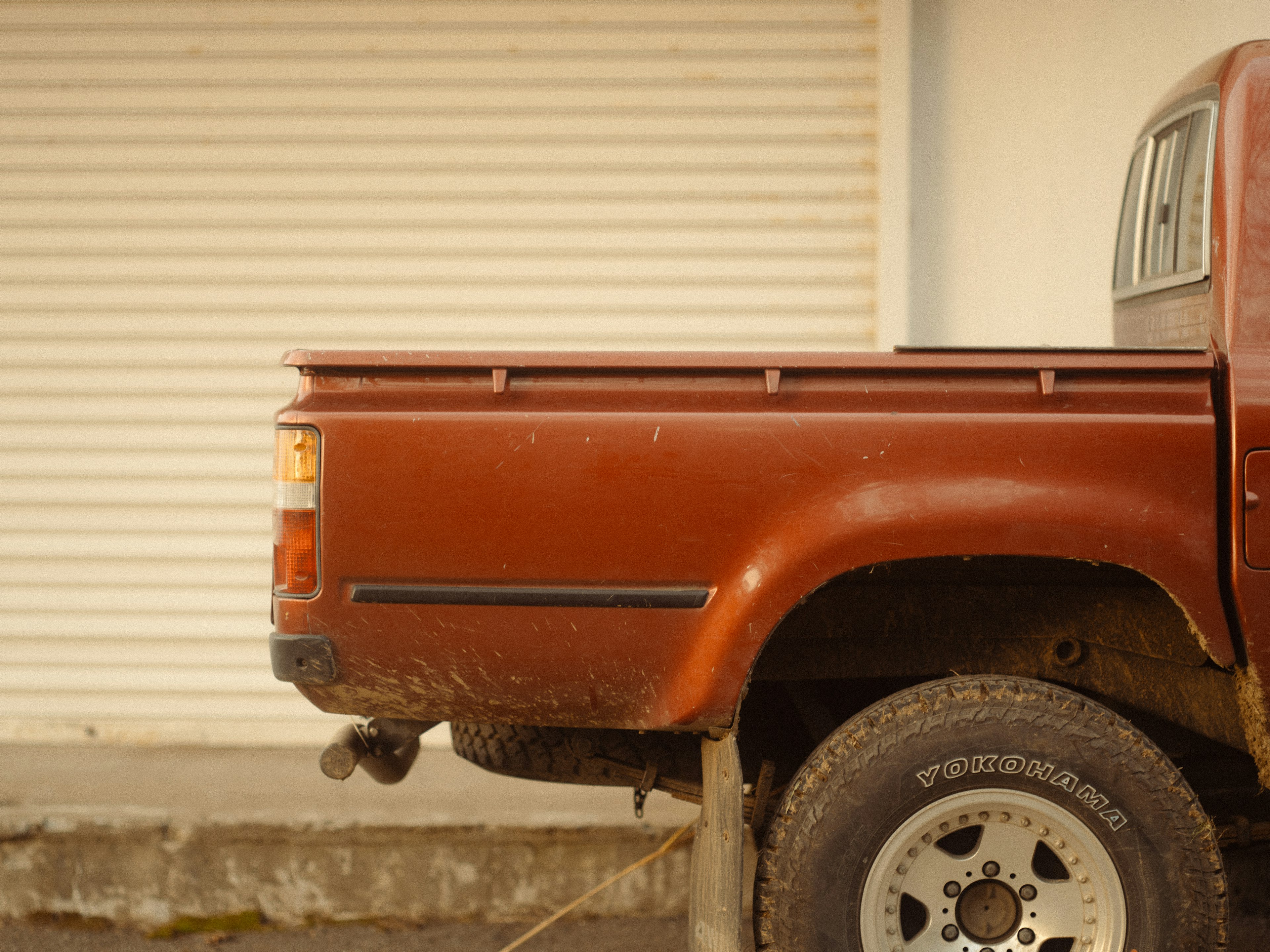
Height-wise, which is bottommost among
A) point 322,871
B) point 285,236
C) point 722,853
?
point 322,871

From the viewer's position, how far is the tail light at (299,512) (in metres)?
1.98

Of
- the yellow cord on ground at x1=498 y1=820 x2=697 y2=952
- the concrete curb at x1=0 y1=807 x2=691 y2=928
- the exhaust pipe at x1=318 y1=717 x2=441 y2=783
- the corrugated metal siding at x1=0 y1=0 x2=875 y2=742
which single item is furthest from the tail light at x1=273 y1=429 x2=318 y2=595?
the corrugated metal siding at x1=0 y1=0 x2=875 y2=742

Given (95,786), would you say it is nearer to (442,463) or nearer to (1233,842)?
(442,463)

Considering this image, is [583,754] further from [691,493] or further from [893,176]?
[893,176]

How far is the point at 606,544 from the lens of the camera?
76.5 inches

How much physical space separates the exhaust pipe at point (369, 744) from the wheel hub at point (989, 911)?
4.01ft

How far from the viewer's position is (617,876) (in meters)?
3.07

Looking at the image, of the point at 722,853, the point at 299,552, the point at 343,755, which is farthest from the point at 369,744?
the point at 722,853

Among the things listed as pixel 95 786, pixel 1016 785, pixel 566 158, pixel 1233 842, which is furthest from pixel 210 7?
pixel 1233 842

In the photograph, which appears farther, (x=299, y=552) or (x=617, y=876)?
(x=617, y=876)

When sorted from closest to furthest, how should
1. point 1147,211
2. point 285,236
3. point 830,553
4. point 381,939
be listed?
point 830,553 < point 1147,211 < point 381,939 < point 285,236

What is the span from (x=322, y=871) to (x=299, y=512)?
1694mm

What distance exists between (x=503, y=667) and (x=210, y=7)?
3971mm

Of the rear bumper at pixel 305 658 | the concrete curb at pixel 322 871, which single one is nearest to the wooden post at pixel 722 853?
the rear bumper at pixel 305 658
